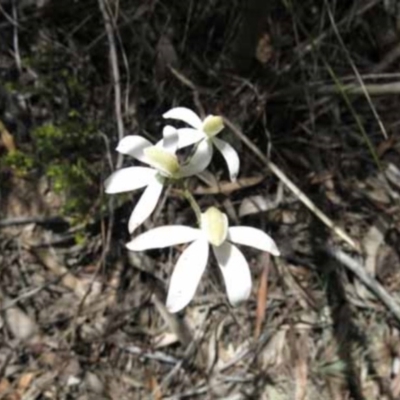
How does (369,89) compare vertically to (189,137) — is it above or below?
below

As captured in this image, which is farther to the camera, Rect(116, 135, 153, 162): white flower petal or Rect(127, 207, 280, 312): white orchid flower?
Rect(116, 135, 153, 162): white flower petal

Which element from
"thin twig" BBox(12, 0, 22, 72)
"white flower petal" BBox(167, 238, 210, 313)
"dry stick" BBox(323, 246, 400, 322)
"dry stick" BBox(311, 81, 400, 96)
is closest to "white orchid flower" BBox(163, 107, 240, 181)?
"white flower petal" BBox(167, 238, 210, 313)

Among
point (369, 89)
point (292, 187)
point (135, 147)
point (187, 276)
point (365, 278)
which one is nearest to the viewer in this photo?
point (187, 276)

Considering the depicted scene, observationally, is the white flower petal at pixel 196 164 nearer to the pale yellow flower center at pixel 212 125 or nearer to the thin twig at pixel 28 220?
the pale yellow flower center at pixel 212 125

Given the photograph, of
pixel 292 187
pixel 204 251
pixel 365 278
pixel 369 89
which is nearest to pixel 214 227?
pixel 204 251

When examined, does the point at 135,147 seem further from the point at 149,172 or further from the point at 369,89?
the point at 369,89

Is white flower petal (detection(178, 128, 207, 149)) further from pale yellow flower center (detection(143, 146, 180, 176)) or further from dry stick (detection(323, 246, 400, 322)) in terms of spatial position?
dry stick (detection(323, 246, 400, 322))

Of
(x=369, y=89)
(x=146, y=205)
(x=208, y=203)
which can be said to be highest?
(x=146, y=205)
